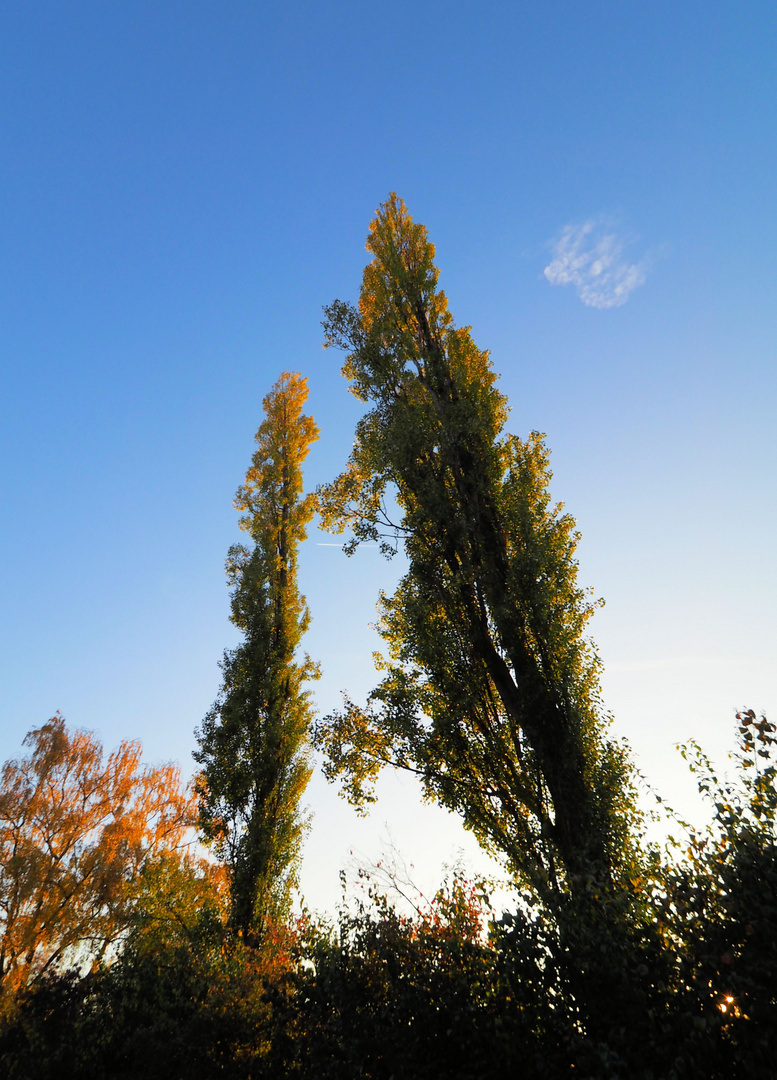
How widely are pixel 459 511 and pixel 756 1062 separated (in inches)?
308

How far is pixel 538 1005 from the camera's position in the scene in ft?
15.0

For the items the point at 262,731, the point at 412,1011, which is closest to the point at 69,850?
the point at 262,731

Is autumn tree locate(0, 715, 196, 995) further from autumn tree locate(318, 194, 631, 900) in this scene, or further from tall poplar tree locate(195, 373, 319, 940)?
autumn tree locate(318, 194, 631, 900)

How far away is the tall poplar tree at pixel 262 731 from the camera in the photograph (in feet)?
35.1

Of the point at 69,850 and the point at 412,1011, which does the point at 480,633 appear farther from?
the point at 69,850

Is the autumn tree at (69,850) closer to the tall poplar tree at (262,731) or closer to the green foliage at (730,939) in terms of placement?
the tall poplar tree at (262,731)

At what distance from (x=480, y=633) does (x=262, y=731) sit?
657 centimetres

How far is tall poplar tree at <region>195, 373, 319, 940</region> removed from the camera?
35.1 feet

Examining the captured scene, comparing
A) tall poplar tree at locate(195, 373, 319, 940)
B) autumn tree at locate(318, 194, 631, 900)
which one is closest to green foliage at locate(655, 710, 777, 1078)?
autumn tree at locate(318, 194, 631, 900)

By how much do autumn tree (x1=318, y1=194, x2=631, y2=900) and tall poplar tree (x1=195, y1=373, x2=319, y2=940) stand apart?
125 inches

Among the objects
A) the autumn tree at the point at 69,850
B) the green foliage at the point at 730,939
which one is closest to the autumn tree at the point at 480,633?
the green foliage at the point at 730,939

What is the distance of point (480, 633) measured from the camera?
9.03 m

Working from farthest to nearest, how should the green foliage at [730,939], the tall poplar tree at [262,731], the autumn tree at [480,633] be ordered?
the tall poplar tree at [262,731], the autumn tree at [480,633], the green foliage at [730,939]

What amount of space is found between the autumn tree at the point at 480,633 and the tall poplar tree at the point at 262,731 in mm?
3185
